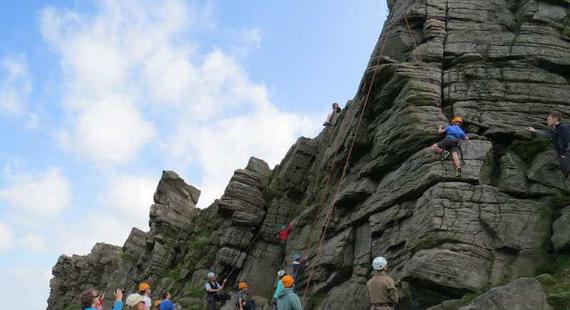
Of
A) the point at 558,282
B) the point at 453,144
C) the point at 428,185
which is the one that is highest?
the point at 453,144

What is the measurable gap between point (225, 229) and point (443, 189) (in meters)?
22.0

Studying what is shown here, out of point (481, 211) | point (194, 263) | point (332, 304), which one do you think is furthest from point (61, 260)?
point (481, 211)

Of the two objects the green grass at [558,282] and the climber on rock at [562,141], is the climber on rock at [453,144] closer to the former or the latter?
the climber on rock at [562,141]

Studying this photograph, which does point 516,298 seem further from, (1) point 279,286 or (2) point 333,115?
(2) point 333,115

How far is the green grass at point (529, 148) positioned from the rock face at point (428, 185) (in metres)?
0.07

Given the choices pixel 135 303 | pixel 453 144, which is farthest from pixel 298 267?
pixel 135 303

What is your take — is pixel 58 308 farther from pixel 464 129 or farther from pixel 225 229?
pixel 464 129

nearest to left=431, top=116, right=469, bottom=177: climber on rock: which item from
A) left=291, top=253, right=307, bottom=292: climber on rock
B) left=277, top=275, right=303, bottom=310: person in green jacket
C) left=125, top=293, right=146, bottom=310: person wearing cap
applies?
left=277, top=275, right=303, bottom=310: person in green jacket

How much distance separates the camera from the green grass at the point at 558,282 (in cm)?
1373

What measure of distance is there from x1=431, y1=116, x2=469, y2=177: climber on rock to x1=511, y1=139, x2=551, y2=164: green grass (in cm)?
229

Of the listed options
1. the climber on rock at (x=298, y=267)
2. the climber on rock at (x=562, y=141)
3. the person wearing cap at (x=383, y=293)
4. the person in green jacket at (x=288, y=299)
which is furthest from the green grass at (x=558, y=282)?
the climber on rock at (x=298, y=267)

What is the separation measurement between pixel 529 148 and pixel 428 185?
4.86m

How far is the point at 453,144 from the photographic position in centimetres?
2077

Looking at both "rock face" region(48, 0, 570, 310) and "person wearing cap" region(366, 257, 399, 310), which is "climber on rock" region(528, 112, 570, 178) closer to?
"rock face" region(48, 0, 570, 310)
